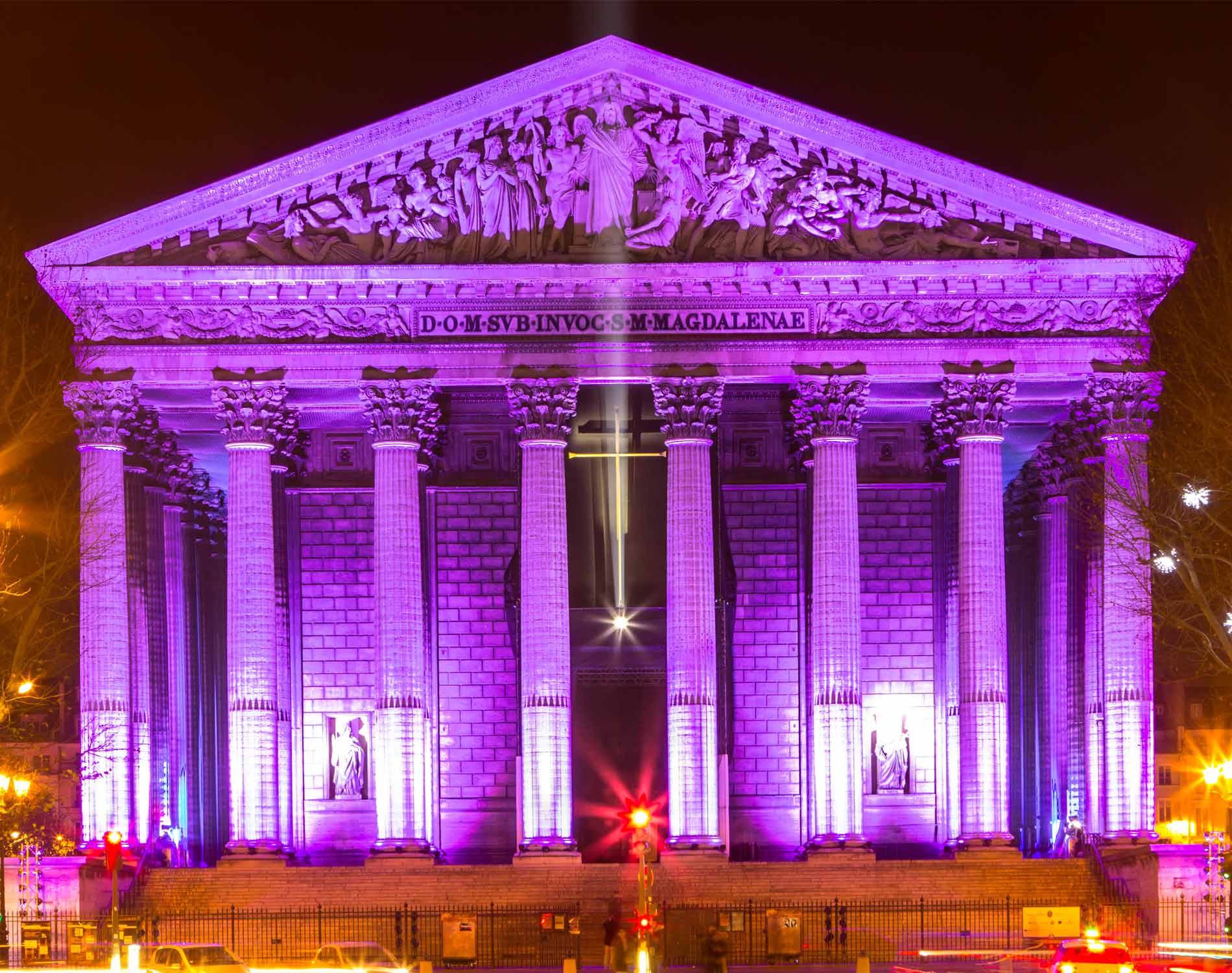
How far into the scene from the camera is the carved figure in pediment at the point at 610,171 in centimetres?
6656

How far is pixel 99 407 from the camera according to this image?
6638 centimetres

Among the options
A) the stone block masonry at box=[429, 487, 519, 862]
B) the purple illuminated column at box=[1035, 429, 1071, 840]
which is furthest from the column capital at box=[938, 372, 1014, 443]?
the stone block masonry at box=[429, 487, 519, 862]

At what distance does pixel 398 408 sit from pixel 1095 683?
21903mm

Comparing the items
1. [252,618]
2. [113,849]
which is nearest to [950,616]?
[252,618]

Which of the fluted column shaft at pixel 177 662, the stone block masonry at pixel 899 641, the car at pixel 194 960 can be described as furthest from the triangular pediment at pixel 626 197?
the car at pixel 194 960

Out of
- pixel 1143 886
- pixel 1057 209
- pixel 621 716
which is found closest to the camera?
pixel 1143 886

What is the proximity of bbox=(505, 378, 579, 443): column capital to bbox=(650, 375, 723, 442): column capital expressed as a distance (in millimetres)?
2548

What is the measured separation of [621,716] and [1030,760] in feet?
45.5

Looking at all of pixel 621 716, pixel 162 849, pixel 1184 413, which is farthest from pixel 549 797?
pixel 1184 413

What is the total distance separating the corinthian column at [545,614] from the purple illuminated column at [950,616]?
1107 centimetres

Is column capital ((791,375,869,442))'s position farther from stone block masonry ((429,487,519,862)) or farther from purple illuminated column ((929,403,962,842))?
stone block masonry ((429,487,519,862))

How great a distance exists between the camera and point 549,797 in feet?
215

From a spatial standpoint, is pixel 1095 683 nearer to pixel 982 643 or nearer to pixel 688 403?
pixel 982 643

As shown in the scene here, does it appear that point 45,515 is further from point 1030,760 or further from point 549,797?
point 1030,760
